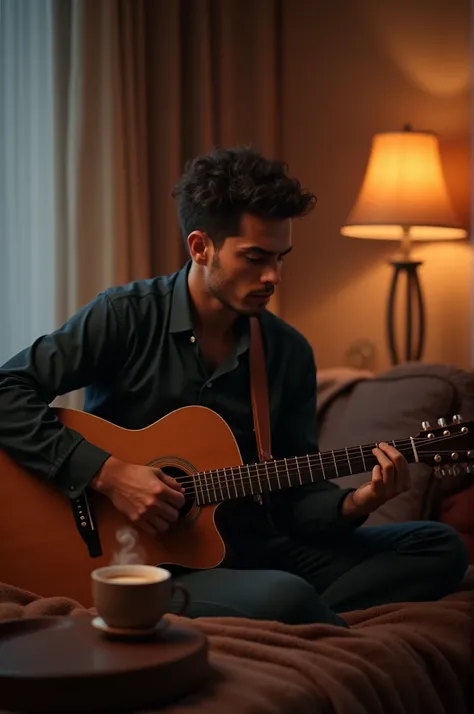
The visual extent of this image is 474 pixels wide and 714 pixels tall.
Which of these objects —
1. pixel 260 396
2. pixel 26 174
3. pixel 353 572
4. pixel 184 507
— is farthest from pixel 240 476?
pixel 26 174

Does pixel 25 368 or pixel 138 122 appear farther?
pixel 138 122

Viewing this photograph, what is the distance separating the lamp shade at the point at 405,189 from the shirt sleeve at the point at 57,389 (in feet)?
4.54

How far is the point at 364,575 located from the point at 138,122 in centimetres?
175

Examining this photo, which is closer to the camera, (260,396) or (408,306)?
(260,396)

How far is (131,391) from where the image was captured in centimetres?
226

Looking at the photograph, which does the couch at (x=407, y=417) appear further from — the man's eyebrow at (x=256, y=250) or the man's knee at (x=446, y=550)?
the man's eyebrow at (x=256, y=250)

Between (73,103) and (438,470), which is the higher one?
(73,103)

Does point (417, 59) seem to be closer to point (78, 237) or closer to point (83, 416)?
point (78, 237)

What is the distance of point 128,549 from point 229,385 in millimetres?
409

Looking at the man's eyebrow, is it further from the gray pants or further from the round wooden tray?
the round wooden tray

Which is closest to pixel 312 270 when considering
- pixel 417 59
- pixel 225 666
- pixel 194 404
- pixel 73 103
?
pixel 417 59

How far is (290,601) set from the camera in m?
1.94

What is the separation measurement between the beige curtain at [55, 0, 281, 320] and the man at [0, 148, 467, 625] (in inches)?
37.4

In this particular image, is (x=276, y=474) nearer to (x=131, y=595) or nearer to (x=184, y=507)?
(x=184, y=507)
